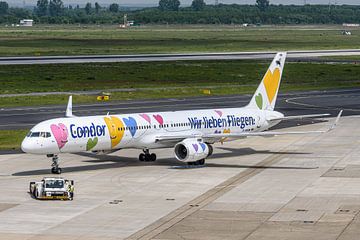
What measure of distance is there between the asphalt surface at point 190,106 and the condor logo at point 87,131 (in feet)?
99.3

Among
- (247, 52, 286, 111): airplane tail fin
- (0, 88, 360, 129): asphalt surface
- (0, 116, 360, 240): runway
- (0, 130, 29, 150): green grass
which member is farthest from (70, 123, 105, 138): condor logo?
(0, 88, 360, 129): asphalt surface

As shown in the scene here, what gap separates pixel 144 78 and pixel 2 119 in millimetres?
55930

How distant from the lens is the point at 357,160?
254 ft

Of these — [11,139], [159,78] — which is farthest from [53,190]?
[159,78]

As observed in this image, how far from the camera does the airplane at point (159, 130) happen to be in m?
67.8

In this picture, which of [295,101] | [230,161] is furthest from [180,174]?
[295,101]

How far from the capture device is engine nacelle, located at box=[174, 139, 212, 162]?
234 feet

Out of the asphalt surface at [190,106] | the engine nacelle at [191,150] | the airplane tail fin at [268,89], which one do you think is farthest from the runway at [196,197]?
the asphalt surface at [190,106]

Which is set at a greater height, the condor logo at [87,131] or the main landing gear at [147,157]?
the condor logo at [87,131]

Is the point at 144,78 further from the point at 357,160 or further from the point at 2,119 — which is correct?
the point at 357,160

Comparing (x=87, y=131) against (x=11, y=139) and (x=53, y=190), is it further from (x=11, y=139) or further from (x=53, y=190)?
(x=11, y=139)

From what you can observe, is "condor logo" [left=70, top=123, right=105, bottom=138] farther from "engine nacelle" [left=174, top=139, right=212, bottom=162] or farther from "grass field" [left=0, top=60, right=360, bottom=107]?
"grass field" [left=0, top=60, right=360, bottom=107]

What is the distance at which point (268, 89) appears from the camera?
82.9m

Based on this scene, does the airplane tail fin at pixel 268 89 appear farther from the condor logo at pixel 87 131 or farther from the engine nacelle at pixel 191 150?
the condor logo at pixel 87 131
